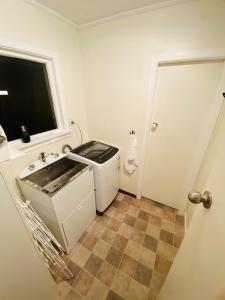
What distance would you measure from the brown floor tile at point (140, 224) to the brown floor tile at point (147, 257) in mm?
235

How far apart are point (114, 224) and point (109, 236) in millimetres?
167

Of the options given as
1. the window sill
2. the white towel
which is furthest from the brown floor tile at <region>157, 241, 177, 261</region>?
the window sill

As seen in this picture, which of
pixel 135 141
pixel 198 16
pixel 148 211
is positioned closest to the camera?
pixel 198 16

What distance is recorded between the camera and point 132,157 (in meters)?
1.82

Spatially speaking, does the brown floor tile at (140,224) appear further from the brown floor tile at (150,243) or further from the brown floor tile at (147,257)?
the brown floor tile at (147,257)

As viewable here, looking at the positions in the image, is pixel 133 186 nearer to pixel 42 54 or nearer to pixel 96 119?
pixel 96 119

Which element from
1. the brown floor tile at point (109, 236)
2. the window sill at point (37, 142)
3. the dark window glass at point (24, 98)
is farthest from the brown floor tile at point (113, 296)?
the dark window glass at point (24, 98)

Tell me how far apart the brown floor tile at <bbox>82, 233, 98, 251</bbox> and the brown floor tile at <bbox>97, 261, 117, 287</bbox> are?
22cm

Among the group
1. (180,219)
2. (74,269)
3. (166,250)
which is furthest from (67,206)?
(180,219)

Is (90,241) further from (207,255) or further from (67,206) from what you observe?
(207,255)

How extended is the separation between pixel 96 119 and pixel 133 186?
1.17 meters

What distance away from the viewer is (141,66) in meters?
1.46

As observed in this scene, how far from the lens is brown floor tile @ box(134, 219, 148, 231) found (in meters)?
1.67

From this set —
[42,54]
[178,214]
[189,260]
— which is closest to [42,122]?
[42,54]
